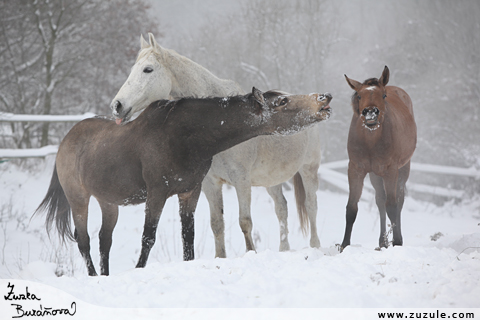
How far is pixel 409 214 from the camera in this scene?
955cm

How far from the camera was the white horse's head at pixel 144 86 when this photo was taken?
338 cm

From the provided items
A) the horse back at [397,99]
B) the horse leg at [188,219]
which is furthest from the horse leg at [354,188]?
the horse leg at [188,219]

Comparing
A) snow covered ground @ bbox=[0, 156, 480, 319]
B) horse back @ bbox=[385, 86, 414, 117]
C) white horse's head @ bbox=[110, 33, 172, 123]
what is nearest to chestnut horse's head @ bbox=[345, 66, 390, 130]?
horse back @ bbox=[385, 86, 414, 117]

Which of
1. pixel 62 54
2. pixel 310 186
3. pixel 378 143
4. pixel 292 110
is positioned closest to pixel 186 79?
pixel 292 110

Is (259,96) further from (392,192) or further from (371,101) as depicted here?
(392,192)

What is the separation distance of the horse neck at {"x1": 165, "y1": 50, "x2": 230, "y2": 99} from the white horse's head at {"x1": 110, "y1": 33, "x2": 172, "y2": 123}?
0.09m

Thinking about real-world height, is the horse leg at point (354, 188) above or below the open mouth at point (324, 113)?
below

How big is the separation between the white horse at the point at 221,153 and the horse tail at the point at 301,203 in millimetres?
657

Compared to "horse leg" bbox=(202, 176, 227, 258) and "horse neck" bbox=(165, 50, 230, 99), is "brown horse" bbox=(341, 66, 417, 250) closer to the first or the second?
"horse leg" bbox=(202, 176, 227, 258)

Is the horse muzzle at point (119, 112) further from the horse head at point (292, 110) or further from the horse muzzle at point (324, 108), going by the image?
the horse muzzle at point (324, 108)

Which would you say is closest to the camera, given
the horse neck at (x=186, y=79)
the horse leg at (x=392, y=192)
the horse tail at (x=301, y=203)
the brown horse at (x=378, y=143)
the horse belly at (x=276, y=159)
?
the brown horse at (x=378, y=143)

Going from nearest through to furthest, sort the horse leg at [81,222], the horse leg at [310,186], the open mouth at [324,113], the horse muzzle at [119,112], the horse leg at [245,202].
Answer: the open mouth at [324,113]
the horse muzzle at [119,112]
the horse leg at [81,222]
the horse leg at [245,202]
the horse leg at [310,186]

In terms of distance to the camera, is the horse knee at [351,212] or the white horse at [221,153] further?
the horse knee at [351,212]

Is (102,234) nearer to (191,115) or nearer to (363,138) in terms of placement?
(191,115)
